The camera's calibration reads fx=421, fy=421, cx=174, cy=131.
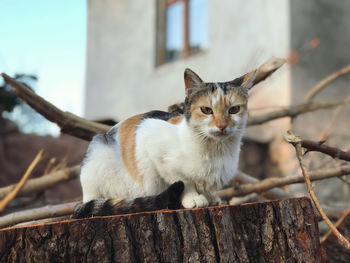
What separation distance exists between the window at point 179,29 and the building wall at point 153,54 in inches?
6.0

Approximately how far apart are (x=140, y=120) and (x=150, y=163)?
0.26m

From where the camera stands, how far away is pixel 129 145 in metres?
2.17

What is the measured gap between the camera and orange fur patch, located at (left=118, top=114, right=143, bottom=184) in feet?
6.97

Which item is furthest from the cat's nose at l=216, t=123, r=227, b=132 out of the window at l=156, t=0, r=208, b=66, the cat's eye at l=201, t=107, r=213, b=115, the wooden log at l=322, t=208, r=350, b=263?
the window at l=156, t=0, r=208, b=66

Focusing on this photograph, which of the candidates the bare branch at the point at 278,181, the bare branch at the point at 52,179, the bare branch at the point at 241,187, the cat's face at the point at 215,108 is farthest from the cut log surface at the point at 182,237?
the bare branch at the point at 52,179

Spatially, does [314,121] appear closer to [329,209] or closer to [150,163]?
[329,209]

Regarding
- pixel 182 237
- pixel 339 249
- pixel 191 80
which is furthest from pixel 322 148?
pixel 339 249

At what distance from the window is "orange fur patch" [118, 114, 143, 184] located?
485 cm

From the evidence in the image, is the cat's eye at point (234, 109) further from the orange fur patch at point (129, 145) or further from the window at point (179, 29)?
the window at point (179, 29)

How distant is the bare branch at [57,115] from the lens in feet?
8.61

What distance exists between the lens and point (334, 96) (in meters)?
5.92

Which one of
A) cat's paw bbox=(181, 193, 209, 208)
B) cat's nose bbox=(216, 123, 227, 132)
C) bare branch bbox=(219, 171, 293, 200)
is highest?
cat's nose bbox=(216, 123, 227, 132)

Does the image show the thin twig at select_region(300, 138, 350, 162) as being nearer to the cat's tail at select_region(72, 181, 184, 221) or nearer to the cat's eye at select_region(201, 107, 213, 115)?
the cat's eye at select_region(201, 107, 213, 115)

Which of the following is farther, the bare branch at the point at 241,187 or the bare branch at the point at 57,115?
the bare branch at the point at 241,187
